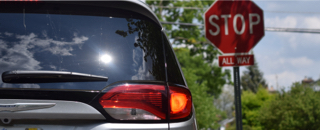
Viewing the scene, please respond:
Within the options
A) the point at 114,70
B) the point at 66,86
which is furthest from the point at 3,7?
the point at 114,70

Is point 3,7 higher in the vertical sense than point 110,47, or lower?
higher

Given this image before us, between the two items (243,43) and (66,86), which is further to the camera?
(243,43)

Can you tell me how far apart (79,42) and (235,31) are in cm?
386

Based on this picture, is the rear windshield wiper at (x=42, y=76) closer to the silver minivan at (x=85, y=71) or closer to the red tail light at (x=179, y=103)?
the silver minivan at (x=85, y=71)

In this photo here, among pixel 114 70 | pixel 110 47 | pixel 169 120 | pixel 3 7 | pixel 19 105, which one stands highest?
pixel 3 7

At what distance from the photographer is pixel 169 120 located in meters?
2.11

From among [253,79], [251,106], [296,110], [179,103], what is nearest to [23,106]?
[179,103]

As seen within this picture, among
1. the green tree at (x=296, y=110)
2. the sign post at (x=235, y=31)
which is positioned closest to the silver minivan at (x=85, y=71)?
the sign post at (x=235, y=31)

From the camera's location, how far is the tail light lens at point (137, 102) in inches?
80.4

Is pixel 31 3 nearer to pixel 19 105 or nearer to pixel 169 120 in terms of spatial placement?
pixel 19 105

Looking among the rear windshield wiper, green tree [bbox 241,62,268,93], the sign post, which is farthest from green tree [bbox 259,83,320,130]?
green tree [bbox 241,62,268,93]

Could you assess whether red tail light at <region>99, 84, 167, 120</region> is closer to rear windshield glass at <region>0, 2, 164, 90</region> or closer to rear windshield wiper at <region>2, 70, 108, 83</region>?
rear windshield glass at <region>0, 2, 164, 90</region>

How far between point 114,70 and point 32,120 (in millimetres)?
577

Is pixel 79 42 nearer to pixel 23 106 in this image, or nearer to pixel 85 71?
pixel 85 71
